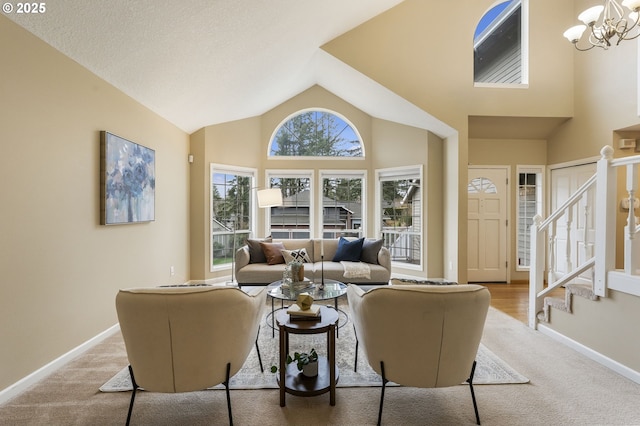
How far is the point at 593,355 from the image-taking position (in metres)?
2.62

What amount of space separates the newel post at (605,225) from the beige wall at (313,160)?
2387mm

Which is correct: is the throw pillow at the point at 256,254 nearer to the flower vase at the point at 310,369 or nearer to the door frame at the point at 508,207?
the flower vase at the point at 310,369

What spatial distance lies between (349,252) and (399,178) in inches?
67.8

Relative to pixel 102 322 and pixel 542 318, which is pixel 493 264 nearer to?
pixel 542 318

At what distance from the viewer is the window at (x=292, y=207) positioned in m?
5.67

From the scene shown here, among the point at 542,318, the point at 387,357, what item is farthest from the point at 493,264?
the point at 387,357

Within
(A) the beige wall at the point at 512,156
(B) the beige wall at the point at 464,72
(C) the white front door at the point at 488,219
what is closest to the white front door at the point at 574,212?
(B) the beige wall at the point at 464,72

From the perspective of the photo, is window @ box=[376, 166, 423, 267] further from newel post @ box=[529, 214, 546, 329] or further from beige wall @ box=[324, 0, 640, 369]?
newel post @ box=[529, 214, 546, 329]

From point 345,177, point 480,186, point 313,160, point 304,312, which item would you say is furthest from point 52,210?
point 480,186

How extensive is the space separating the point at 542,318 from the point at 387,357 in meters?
2.41

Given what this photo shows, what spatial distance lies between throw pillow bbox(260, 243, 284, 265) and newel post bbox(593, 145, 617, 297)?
340 cm

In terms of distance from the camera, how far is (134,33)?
2.44 meters

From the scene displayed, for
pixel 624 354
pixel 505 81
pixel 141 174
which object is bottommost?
pixel 624 354

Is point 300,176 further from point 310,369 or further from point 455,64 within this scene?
point 310,369
